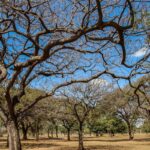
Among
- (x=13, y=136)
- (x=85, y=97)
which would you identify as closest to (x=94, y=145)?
(x=85, y=97)

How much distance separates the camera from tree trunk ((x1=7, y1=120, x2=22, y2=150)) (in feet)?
36.4

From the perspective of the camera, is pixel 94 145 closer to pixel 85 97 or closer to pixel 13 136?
pixel 85 97

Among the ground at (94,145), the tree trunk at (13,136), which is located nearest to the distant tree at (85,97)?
the ground at (94,145)

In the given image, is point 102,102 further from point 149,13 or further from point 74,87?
point 149,13

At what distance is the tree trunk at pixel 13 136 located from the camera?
36.4ft

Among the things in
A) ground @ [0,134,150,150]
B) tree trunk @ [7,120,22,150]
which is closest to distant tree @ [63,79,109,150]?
ground @ [0,134,150,150]

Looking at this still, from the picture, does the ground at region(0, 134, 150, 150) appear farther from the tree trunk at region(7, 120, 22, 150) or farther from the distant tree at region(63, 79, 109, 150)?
the tree trunk at region(7, 120, 22, 150)

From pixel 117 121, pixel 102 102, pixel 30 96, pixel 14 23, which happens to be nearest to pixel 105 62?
pixel 14 23

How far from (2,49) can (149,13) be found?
610 cm

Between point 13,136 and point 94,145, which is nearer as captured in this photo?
point 13,136

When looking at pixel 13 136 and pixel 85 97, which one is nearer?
pixel 13 136

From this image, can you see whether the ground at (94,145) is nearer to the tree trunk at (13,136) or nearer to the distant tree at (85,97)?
the distant tree at (85,97)

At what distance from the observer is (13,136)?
36.6ft

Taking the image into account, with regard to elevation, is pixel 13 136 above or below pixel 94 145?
above
